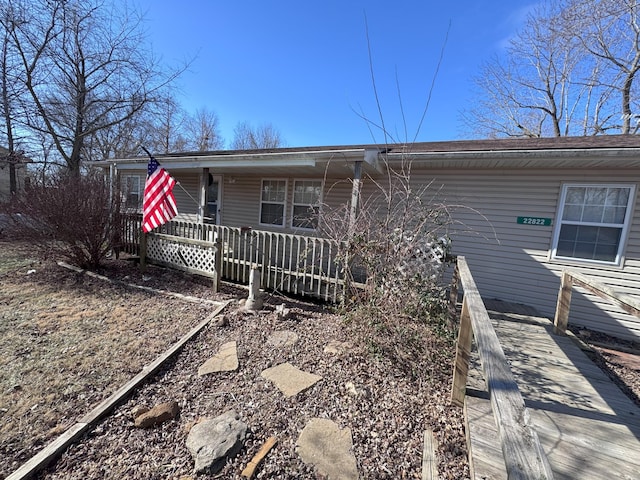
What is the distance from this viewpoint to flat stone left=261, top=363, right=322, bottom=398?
8.13ft

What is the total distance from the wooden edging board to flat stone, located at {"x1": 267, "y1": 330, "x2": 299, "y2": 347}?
1.07 meters

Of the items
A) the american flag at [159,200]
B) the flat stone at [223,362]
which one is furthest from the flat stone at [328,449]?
the american flag at [159,200]

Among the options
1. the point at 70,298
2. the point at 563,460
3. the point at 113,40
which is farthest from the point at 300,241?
the point at 113,40

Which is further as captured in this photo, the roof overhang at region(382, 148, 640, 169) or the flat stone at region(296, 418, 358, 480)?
the roof overhang at region(382, 148, 640, 169)

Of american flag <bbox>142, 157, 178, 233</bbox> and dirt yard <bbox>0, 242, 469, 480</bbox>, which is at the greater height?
american flag <bbox>142, 157, 178, 233</bbox>

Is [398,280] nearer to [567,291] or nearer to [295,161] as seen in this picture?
[567,291]

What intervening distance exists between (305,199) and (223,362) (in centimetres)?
526

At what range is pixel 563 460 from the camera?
1751 mm

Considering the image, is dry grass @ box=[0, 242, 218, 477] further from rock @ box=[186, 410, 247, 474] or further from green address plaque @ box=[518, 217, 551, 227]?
green address plaque @ box=[518, 217, 551, 227]

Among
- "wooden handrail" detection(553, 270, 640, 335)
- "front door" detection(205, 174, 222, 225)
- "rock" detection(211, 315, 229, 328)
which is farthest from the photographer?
"front door" detection(205, 174, 222, 225)

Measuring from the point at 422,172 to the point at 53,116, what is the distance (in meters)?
16.8

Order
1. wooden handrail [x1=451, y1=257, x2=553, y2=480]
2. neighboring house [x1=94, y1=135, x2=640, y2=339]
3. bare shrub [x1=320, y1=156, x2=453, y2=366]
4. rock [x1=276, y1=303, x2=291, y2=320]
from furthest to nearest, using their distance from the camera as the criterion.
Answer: neighboring house [x1=94, y1=135, x2=640, y2=339]
rock [x1=276, y1=303, x2=291, y2=320]
bare shrub [x1=320, y1=156, x2=453, y2=366]
wooden handrail [x1=451, y1=257, x2=553, y2=480]

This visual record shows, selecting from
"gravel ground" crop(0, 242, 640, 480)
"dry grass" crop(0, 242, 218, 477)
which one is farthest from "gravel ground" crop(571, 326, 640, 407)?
"dry grass" crop(0, 242, 218, 477)

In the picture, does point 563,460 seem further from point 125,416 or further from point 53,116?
point 53,116
